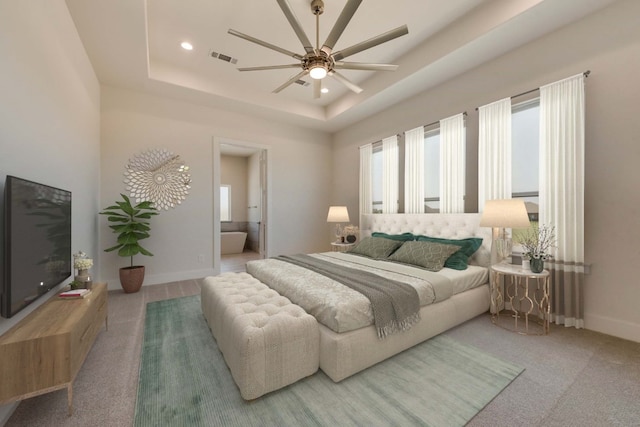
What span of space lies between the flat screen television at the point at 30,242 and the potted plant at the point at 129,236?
163cm

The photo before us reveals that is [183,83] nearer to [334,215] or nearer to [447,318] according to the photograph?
[334,215]

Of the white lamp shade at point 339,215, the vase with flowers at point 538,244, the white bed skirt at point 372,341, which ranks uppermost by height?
the white lamp shade at point 339,215

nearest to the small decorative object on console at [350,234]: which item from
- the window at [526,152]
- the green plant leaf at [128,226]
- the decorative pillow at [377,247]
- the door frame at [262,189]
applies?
the decorative pillow at [377,247]

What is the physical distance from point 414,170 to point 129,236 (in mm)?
4424

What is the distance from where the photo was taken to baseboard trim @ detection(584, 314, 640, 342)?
2.29 meters

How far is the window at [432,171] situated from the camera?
12.9 feet

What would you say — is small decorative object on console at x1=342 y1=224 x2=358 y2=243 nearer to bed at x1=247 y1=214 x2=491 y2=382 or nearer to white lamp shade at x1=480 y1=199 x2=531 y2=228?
bed at x1=247 y1=214 x2=491 y2=382

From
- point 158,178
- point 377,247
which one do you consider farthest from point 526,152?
point 158,178

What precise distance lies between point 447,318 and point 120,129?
5.14 m

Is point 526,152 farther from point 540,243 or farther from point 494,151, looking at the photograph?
point 540,243

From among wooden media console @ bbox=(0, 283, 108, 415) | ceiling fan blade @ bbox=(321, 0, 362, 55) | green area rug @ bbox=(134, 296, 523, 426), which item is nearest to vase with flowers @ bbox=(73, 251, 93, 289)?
wooden media console @ bbox=(0, 283, 108, 415)

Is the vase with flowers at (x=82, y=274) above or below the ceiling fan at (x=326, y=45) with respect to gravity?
below

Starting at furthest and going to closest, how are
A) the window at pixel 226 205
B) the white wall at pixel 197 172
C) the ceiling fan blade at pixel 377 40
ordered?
1. the window at pixel 226 205
2. the white wall at pixel 197 172
3. the ceiling fan blade at pixel 377 40

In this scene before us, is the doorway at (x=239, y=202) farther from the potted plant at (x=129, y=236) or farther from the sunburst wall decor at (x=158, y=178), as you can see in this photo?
the potted plant at (x=129, y=236)
